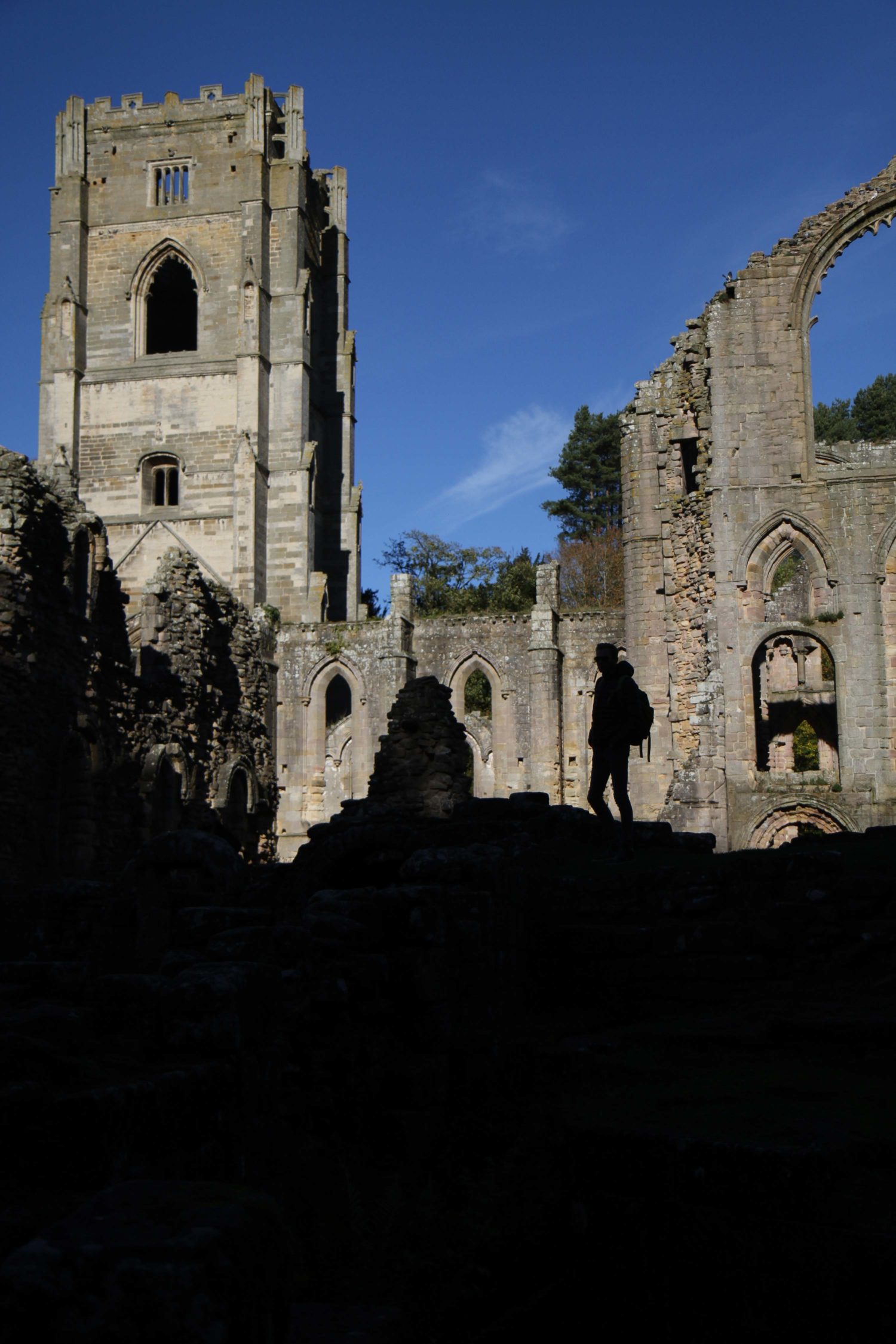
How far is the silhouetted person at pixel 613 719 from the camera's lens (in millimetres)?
10742

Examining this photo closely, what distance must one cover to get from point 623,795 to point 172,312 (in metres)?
→ 43.9

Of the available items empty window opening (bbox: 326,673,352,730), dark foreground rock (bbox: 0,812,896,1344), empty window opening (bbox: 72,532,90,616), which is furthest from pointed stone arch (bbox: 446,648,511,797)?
dark foreground rock (bbox: 0,812,896,1344)

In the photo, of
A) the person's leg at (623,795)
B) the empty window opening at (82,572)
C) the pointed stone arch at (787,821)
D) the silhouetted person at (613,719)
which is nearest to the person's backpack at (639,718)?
the silhouetted person at (613,719)

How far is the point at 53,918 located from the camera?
392 inches

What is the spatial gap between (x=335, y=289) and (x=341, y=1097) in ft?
167

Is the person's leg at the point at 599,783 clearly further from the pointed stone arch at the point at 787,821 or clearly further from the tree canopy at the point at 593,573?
the tree canopy at the point at 593,573

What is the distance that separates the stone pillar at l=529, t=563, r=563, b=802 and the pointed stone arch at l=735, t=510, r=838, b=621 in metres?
13.2

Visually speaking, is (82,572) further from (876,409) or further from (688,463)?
(876,409)

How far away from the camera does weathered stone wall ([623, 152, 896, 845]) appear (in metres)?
22.6

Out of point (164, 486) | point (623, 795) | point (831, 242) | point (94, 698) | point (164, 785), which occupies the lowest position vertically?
point (623, 795)

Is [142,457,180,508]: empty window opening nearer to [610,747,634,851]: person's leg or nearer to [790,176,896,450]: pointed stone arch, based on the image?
[790,176,896,450]: pointed stone arch

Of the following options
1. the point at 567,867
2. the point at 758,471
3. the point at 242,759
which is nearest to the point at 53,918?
the point at 567,867

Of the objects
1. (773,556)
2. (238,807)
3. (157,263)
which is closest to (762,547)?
(773,556)

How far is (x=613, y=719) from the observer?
35.4ft
